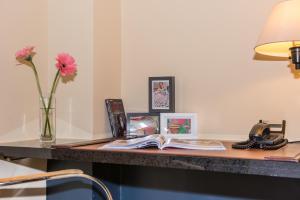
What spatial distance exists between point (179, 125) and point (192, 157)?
64 cm

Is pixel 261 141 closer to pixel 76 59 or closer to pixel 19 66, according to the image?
→ pixel 76 59

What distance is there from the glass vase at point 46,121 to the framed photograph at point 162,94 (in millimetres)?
521

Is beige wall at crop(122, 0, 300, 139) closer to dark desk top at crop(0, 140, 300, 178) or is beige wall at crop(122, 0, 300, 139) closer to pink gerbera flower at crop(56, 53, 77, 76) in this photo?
dark desk top at crop(0, 140, 300, 178)

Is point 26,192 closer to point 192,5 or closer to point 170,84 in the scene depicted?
point 170,84

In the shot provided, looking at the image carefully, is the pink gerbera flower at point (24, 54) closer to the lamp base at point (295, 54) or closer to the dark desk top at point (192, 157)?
the dark desk top at point (192, 157)

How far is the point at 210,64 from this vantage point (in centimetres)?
176

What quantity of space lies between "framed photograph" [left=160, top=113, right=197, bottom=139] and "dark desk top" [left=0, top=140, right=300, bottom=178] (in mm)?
438

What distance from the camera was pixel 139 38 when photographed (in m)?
1.96

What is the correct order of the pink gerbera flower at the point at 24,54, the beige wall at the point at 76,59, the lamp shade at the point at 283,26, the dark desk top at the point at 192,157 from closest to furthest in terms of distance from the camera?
the dark desk top at the point at 192,157 → the lamp shade at the point at 283,26 → the pink gerbera flower at the point at 24,54 → the beige wall at the point at 76,59

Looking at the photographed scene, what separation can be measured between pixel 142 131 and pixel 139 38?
0.53 metres

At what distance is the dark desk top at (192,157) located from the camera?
102cm

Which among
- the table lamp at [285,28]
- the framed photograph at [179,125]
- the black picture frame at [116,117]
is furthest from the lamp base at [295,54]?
the black picture frame at [116,117]

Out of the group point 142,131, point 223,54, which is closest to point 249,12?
point 223,54

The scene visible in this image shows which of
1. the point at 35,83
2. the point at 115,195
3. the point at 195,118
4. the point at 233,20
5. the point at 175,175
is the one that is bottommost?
the point at 115,195
